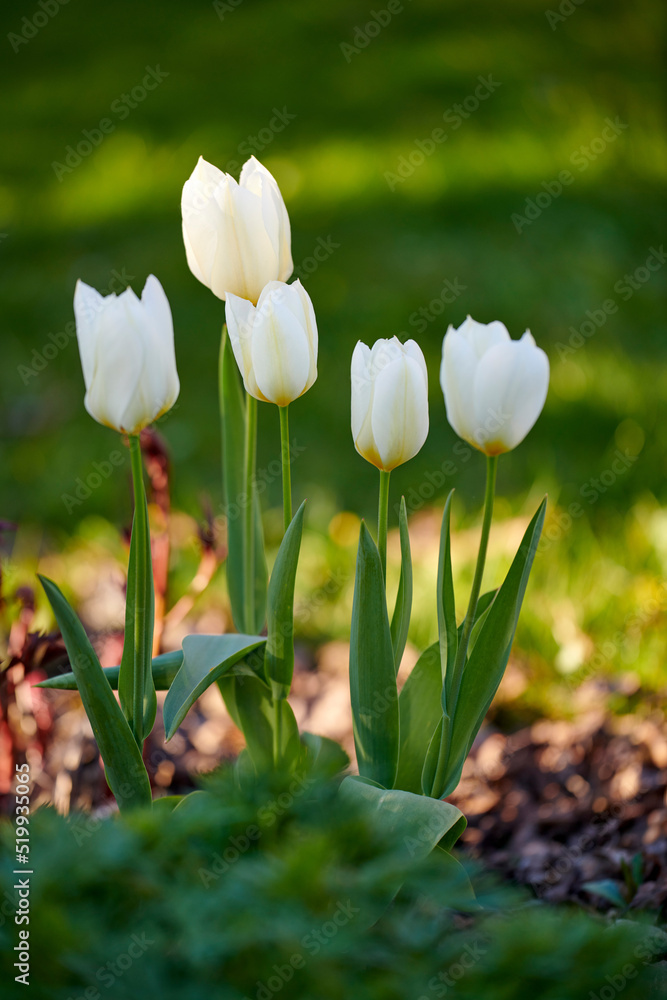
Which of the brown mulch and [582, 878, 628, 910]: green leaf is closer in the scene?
[582, 878, 628, 910]: green leaf

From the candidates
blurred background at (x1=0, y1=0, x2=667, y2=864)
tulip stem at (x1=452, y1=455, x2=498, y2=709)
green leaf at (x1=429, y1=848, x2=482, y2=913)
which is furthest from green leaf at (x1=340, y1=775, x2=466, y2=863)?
blurred background at (x1=0, y1=0, x2=667, y2=864)

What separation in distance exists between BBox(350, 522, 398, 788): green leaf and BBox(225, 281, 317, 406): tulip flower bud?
21 centimetres

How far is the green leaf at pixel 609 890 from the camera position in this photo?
1.37 m

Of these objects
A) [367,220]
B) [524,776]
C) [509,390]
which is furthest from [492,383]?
[367,220]

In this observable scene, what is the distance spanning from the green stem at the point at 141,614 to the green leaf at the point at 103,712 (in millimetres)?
37

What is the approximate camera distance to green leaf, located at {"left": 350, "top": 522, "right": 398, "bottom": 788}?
1.11m

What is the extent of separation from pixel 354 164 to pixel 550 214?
1.08m

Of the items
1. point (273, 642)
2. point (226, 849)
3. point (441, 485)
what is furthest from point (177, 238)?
point (226, 849)

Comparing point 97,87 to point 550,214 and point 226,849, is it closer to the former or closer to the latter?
point 550,214

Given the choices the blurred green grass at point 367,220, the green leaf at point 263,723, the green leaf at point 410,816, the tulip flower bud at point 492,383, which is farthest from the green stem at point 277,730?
the blurred green grass at point 367,220

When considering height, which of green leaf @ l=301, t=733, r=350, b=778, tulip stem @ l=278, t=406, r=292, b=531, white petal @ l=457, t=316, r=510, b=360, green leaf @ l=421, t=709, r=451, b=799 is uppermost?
white petal @ l=457, t=316, r=510, b=360

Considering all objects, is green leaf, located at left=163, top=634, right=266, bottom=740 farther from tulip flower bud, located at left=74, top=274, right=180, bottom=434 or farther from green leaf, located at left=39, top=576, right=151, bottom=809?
tulip flower bud, located at left=74, top=274, right=180, bottom=434

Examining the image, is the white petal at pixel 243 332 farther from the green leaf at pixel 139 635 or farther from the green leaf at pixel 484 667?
the green leaf at pixel 484 667

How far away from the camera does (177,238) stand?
4254 mm
